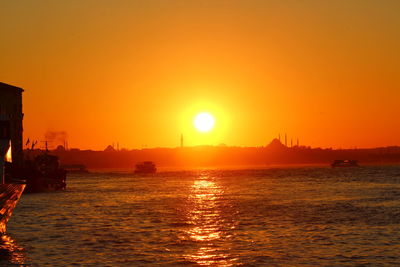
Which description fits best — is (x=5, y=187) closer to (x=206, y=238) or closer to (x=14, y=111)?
(x=206, y=238)

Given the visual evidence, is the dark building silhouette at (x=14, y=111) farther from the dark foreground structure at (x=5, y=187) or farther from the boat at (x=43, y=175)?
the dark foreground structure at (x=5, y=187)

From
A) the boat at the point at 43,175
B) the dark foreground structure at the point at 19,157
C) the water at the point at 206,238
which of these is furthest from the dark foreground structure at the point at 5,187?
the boat at the point at 43,175

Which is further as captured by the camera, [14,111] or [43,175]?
[43,175]

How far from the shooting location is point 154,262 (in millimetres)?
27266

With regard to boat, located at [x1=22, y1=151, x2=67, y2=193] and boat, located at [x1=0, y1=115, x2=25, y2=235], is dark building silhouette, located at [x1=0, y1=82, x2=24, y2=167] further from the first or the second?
boat, located at [x1=0, y1=115, x2=25, y2=235]

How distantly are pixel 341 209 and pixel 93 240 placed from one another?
30.9 m

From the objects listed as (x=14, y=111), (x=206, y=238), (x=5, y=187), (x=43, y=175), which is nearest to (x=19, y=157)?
(x=14, y=111)

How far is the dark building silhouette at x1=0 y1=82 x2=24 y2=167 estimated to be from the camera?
86.1 m

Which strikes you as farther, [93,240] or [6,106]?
[6,106]

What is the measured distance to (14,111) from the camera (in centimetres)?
8962

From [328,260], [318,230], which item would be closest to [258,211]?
[318,230]

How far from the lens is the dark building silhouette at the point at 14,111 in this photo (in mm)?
86125

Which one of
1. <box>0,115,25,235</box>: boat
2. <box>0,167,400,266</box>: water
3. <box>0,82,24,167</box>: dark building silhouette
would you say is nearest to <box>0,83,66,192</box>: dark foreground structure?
<box>0,82,24,167</box>: dark building silhouette

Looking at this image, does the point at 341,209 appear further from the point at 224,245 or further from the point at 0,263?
the point at 0,263
